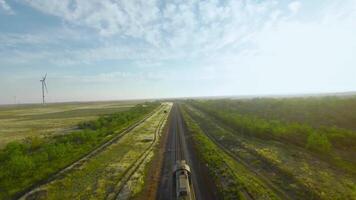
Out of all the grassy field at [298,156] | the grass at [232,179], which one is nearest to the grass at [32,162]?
the grass at [232,179]

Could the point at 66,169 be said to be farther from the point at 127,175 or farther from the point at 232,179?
the point at 232,179

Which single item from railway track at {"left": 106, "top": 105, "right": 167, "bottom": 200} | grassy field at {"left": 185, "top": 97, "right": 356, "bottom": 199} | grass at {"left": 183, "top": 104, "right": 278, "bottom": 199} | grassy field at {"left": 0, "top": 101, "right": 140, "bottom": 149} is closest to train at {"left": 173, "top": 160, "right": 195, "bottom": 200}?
grass at {"left": 183, "top": 104, "right": 278, "bottom": 199}

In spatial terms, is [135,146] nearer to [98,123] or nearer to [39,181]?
[39,181]

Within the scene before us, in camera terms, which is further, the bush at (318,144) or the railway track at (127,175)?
the bush at (318,144)

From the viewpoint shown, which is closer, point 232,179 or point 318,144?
point 232,179

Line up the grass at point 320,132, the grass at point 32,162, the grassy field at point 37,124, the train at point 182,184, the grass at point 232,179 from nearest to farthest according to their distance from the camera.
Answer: the train at point 182,184 → the grass at point 232,179 → the grass at point 32,162 → the grass at point 320,132 → the grassy field at point 37,124

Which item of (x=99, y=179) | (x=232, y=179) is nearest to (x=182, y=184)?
(x=232, y=179)

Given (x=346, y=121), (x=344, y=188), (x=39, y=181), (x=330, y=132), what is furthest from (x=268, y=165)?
(x=346, y=121)

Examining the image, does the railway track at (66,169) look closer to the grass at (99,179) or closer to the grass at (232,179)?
the grass at (99,179)

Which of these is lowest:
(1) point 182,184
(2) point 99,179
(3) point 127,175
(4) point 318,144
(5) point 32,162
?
(2) point 99,179

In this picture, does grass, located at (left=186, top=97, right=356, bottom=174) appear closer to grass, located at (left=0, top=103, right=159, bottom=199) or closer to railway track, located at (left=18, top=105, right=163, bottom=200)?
railway track, located at (left=18, top=105, right=163, bottom=200)

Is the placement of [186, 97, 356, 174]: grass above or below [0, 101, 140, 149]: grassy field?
above
